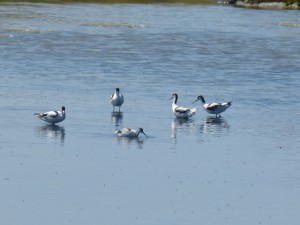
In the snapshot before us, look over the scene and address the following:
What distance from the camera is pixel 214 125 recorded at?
38.5m

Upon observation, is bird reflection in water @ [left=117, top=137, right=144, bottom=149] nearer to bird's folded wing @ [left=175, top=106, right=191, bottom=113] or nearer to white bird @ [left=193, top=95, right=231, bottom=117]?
bird's folded wing @ [left=175, top=106, right=191, bottom=113]

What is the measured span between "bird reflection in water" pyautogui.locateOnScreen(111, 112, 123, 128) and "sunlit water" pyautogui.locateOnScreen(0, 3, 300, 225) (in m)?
0.04

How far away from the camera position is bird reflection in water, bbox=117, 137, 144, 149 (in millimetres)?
33625

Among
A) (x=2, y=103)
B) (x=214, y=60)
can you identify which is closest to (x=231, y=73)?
(x=214, y=60)

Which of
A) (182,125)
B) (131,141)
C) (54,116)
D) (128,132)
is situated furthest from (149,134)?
(54,116)

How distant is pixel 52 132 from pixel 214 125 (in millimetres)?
6336

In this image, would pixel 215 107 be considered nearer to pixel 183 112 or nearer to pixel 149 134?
pixel 183 112

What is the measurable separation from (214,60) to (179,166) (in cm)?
3699

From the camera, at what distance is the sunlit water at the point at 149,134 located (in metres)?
25.0

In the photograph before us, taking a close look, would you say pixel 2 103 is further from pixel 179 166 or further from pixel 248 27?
pixel 248 27

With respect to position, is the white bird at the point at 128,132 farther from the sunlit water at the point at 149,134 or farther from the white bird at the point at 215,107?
the white bird at the point at 215,107

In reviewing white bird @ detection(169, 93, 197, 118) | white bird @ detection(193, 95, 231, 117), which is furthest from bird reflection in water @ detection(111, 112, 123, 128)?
white bird @ detection(193, 95, 231, 117)

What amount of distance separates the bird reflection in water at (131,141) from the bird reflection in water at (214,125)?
3278 millimetres

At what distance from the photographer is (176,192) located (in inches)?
1045
